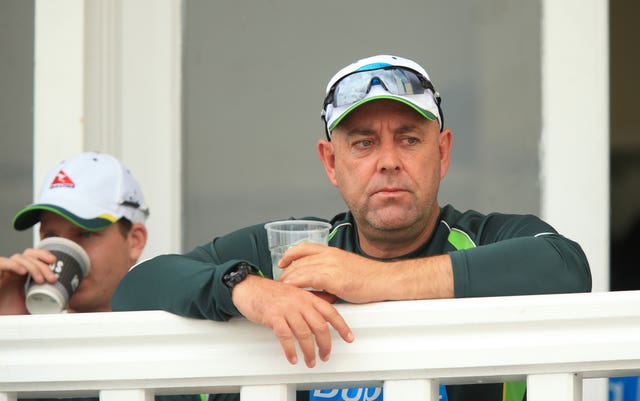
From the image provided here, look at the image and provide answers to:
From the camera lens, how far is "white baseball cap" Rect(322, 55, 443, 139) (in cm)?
233

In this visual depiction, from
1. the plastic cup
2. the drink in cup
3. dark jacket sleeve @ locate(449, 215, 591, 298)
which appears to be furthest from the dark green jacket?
the drink in cup

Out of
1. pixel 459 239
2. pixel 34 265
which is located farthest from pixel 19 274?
pixel 459 239

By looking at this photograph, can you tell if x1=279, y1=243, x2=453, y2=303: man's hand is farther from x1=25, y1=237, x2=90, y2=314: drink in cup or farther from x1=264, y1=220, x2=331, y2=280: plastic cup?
x1=25, y1=237, x2=90, y2=314: drink in cup

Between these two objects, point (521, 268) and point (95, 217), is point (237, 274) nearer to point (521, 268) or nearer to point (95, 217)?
point (521, 268)

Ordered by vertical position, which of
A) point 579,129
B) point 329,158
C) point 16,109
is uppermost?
point 16,109

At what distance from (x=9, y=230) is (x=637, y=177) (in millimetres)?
4176

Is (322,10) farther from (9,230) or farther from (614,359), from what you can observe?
(614,359)

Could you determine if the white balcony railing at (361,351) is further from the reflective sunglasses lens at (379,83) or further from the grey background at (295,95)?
the grey background at (295,95)

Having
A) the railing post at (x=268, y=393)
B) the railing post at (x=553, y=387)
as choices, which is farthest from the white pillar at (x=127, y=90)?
the railing post at (x=553, y=387)

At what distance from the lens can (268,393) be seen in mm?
1577

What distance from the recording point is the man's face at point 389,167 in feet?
7.85

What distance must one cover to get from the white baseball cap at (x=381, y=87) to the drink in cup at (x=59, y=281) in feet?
2.66

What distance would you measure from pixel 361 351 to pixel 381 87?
946mm

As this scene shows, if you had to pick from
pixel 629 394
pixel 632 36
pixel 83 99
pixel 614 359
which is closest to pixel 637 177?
pixel 632 36
